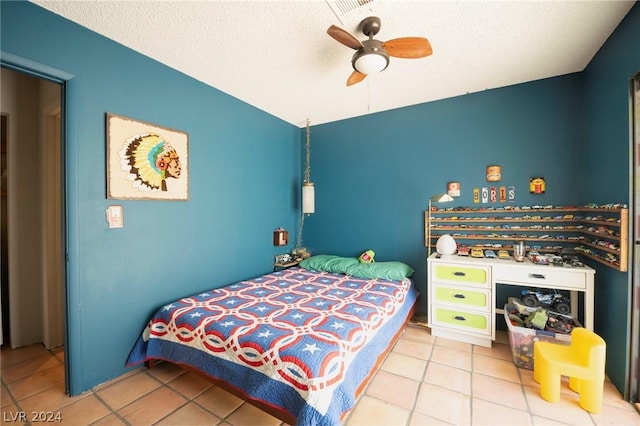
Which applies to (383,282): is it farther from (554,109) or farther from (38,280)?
(38,280)

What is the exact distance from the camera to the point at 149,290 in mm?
2238

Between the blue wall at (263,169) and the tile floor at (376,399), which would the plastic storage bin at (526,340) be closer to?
the tile floor at (376,399)

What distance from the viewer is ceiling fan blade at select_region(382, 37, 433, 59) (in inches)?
68.6

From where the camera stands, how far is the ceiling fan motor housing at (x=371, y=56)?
1.80 m

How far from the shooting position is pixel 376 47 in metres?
1.80

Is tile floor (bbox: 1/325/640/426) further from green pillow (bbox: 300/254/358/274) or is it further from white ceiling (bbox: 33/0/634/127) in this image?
white ceiling (bbox: 33/0/634/127)

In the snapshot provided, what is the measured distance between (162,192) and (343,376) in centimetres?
206

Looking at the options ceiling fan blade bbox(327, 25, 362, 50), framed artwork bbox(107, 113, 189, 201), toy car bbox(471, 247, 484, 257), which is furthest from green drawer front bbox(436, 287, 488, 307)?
framed artwork bbox(107, 113, 189, 201)

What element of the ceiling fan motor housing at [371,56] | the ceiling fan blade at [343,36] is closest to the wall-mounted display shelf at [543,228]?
the ceiling fan motor housing at [371,56]

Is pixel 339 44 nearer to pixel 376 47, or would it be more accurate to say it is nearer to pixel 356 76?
pixel 356 76

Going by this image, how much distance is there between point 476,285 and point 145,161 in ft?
10.4

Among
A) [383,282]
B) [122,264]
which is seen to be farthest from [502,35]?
[122,264]

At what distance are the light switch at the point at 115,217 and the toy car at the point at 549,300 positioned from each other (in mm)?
3530

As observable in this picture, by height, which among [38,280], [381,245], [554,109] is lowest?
[38,280]
